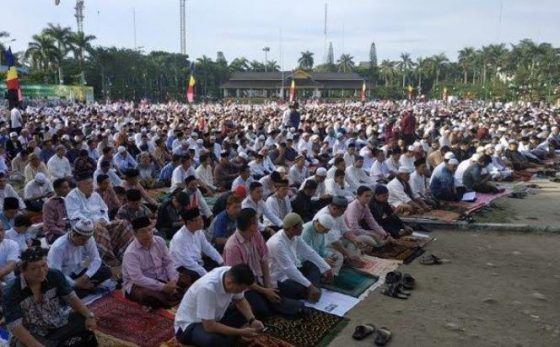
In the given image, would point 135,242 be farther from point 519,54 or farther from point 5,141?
point 519,54

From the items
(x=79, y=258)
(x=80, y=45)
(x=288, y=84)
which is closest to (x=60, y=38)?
(x=80, y=45)

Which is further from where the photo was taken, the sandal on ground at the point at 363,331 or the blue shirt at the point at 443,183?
the blue shirt at the point at 443,183

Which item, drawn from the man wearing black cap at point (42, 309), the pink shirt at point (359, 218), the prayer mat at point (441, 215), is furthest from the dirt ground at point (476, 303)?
the man wearing black cap at point (42, 309)

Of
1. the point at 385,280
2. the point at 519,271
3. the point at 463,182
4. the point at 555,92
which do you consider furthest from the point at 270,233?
the point at 555,92

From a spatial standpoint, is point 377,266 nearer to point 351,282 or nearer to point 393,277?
point 393,277

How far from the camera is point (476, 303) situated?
16.5 feet

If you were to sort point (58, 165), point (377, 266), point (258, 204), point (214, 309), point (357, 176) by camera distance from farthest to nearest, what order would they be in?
point (357, 176), point (58, 165), point (258, 204), point (377, 266), point (214, 309)

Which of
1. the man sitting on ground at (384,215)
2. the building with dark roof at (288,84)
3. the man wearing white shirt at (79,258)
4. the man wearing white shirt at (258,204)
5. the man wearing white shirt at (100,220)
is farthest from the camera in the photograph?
the building with dark roof at (288,84)

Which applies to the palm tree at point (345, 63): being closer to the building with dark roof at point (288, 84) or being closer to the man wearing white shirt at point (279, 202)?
the building with dark roof at point (288, 84)

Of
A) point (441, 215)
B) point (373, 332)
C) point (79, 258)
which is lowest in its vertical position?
point (373, 332)

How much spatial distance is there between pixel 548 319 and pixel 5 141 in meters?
12.8

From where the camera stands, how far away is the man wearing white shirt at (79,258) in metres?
4.64

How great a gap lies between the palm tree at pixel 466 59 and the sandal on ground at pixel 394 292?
64.5 meters

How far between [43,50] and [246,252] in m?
41.1
